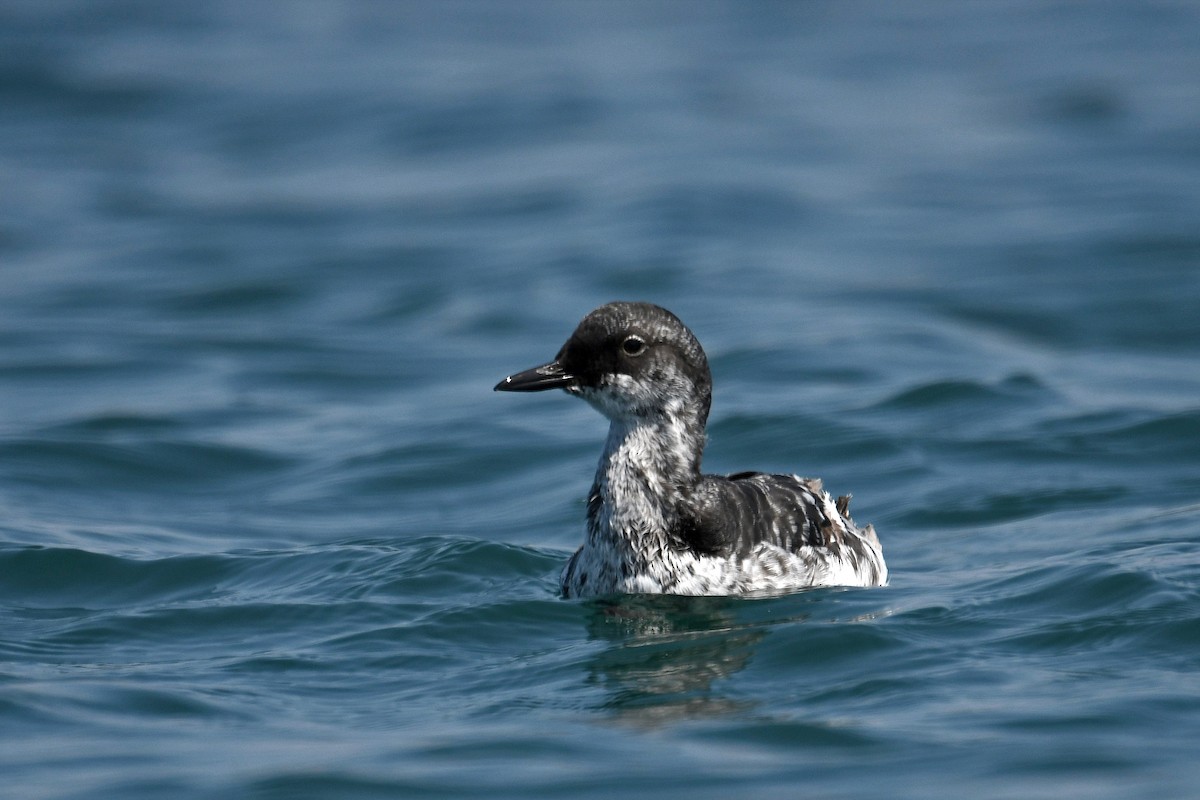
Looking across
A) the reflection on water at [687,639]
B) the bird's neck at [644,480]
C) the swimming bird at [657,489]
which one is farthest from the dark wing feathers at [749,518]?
the reflection on water at [687,639]

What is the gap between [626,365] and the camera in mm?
9930

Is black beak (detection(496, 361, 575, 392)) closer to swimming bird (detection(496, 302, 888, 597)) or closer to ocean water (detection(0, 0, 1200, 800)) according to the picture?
swimming bird (detection(496, 302, 888, 597))

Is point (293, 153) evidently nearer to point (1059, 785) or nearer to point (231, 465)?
point (231, 465)

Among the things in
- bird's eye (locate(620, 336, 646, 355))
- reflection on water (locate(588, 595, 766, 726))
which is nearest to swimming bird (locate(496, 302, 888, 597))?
bird's eye (locate(620, 336, 646, 355))

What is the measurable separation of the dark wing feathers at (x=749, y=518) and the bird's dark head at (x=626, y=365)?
22.6 inches

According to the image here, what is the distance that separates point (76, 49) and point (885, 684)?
82.9 ft

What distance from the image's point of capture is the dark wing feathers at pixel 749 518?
33.5 ft

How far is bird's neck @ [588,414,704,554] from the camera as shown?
10156mm

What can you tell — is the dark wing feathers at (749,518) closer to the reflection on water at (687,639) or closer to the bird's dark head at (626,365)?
the reflection on water at (687,639)

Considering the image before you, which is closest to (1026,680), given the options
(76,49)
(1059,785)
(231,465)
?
(1059,785)

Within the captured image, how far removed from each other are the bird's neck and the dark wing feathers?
118 mm

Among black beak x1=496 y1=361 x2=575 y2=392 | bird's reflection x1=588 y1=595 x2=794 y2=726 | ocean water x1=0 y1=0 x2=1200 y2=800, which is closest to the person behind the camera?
ocean water x1=0 y1=0 x2=1200 y2=800

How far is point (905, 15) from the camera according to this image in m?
33.0

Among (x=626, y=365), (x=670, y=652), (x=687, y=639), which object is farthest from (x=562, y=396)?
(x=670, y=652)
